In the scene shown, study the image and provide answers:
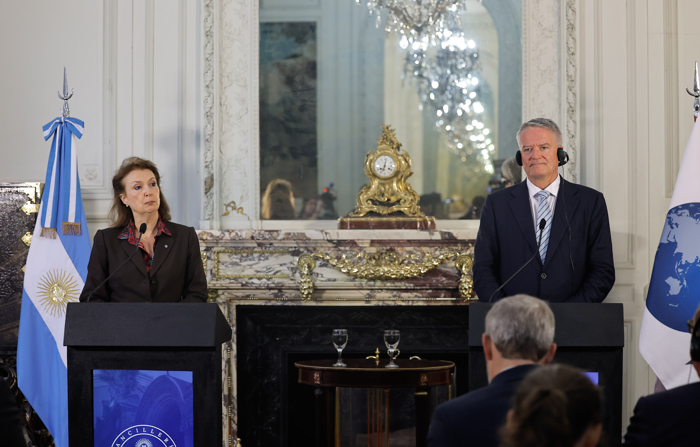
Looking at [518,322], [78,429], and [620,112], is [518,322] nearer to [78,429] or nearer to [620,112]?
[78,429]

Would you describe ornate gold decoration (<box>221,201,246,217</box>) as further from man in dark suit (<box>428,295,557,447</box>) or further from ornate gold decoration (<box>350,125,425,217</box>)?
man in dark suit (<box>428,295,557,447</box>)

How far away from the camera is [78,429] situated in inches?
111

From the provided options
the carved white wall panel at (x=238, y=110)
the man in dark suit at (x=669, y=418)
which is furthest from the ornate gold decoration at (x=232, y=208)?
the man in dark suit at (x=669, y=418)

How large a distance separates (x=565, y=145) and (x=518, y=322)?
330cm

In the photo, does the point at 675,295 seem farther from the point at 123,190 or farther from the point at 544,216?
the point at 123,190

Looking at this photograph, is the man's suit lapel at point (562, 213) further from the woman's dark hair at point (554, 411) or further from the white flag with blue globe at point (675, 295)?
the woman's dark hair at point (554, 411)

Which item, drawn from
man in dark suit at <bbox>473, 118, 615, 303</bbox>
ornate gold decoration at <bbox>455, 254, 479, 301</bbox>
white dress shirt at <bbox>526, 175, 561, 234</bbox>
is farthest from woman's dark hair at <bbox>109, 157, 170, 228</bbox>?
ornate gold decoration at <bbox>455, 254, 479, 301</bbox>

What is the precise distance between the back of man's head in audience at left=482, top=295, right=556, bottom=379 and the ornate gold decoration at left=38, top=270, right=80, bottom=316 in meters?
3.23

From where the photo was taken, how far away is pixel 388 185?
498 cm

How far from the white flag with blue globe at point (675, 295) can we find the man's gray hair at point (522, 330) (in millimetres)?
2167

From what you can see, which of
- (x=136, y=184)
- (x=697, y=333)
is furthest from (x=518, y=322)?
(x=136, y=184)

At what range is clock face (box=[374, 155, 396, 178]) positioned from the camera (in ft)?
16.3

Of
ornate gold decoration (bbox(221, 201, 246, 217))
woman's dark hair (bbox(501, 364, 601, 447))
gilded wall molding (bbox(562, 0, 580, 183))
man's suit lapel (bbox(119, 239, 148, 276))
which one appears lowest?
woman's dark hair (bbox(501, 364, 601, 447))

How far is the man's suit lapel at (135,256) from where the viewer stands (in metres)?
3.44
